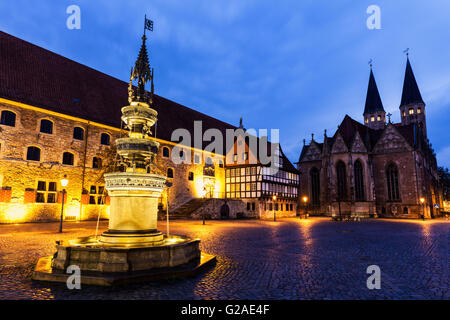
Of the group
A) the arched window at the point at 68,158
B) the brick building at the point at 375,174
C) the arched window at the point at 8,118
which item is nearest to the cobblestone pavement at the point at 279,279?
the arched window at the point at 8,118

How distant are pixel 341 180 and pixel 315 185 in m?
7.51

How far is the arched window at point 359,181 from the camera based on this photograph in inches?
1623

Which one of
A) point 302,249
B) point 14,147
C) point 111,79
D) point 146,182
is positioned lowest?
point 302,249

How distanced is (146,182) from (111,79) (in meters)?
28.5

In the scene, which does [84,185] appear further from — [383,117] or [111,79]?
[383,117]

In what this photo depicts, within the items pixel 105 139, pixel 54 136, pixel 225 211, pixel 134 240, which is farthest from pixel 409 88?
pixel 134 240

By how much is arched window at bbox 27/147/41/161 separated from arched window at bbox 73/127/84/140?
298 cm

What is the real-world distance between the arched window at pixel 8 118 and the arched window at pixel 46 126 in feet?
5.93

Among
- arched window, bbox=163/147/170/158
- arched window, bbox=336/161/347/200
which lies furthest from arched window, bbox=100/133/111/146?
arched window, bbox=336/161/347/200

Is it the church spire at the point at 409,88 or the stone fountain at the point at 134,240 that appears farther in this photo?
the church spire at the point at 409,88

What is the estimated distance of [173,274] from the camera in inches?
225

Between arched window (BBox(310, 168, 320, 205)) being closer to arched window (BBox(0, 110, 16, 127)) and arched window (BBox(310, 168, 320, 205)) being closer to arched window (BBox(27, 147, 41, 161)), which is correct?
arched window (BBox(27, 147, 41, 161))

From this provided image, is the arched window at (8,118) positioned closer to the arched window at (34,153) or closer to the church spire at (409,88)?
the arched window at (34,153)
